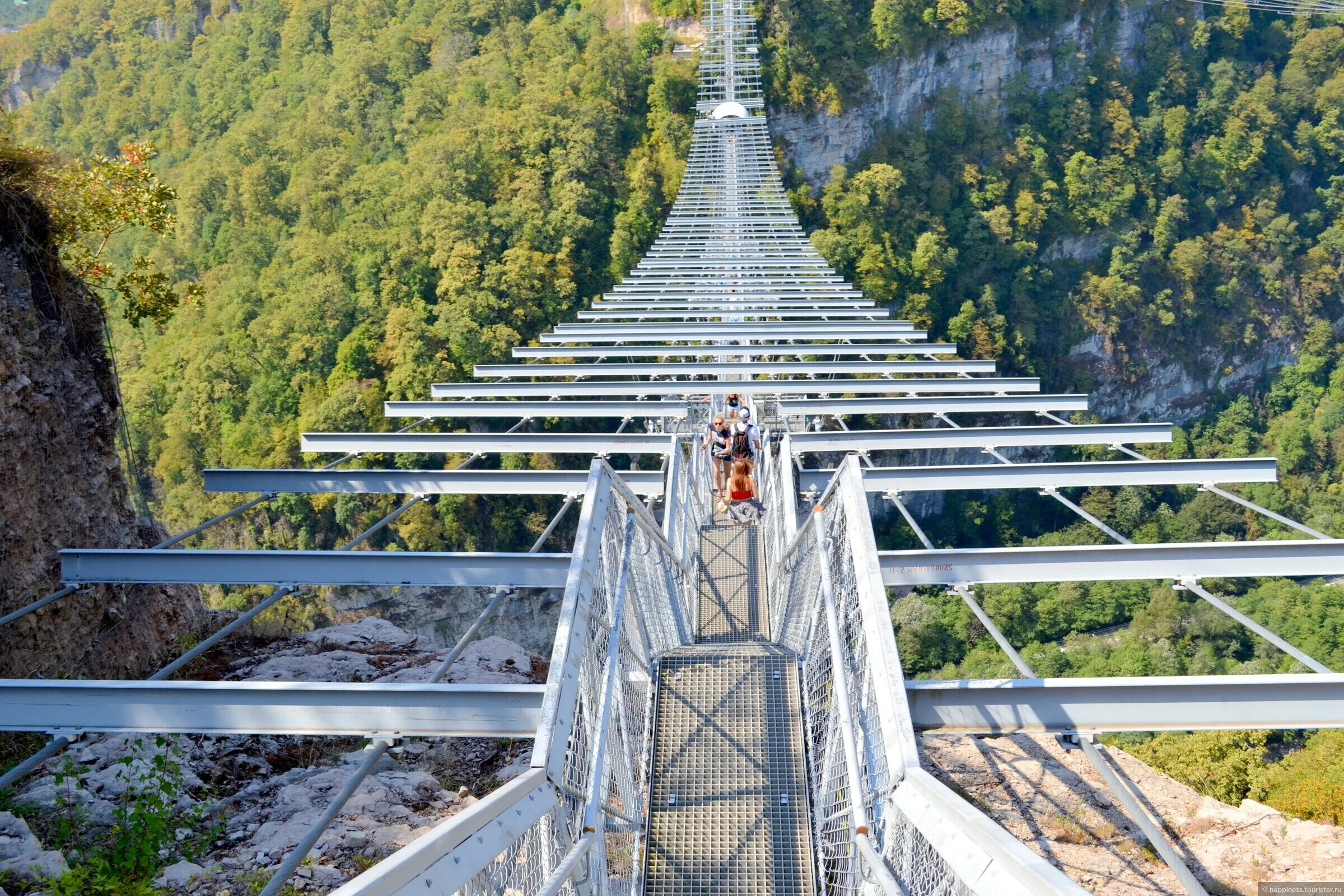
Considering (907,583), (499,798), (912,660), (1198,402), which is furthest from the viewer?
(1198,402)

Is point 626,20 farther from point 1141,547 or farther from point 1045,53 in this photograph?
point 1141,547

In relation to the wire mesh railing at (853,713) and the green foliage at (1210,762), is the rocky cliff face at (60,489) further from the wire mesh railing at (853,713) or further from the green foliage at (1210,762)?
the green foliage at (1210,762)

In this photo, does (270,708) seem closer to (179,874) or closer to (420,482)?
(179,874)

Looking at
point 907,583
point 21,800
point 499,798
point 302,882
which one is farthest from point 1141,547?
point 21,800

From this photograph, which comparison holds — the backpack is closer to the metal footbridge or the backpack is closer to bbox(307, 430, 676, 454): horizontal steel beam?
the metal footbridge

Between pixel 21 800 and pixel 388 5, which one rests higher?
pixel 388 5

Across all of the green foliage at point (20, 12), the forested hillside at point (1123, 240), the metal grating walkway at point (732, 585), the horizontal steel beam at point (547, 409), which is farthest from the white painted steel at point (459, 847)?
the green foliage at point (20, 12)
